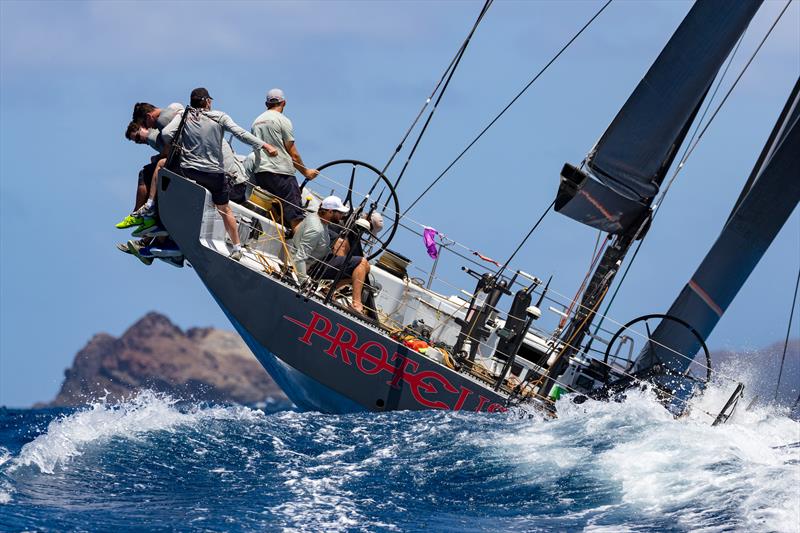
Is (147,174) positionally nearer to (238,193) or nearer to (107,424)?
(238,193)

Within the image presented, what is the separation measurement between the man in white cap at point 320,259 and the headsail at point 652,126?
102 inches

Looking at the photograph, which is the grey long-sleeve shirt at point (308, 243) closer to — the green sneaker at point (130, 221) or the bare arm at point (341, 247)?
the bare arm at point (341, 247)

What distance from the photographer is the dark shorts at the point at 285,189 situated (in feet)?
44.5

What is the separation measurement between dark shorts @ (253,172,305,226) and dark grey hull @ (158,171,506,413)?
1.07 meters

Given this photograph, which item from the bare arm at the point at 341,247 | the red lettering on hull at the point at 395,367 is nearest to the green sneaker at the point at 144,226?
the red lettering on hull at the point at 395,367

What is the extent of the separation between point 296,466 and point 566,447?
2380mm

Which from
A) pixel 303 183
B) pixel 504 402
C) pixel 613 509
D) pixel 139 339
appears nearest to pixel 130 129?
pixel 303 183

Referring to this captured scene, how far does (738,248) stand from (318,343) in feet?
17.1

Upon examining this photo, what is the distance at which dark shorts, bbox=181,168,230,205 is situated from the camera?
41.4 ft

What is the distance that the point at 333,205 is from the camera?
13.1m

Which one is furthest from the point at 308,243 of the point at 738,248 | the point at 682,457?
the point at 738,248

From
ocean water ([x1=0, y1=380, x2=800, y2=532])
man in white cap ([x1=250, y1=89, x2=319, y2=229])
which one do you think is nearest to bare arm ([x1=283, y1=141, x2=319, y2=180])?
man in white cap ([x1=250, y1=89, x2=319, y2=229])

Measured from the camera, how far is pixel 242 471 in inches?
427

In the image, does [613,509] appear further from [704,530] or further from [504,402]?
[504,402]
